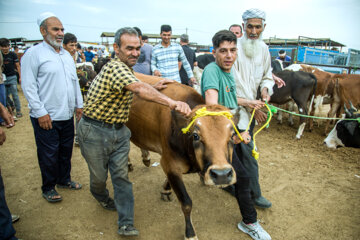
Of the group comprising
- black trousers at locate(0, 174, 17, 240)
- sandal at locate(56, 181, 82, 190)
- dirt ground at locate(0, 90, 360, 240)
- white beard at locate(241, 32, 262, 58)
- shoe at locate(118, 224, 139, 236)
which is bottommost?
dirt ground at locate(0, 90, 360, 240)

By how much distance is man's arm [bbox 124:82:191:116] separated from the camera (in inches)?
79.3

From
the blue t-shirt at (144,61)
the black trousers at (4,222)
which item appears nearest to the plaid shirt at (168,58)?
the blue t-shirt at (144,61)

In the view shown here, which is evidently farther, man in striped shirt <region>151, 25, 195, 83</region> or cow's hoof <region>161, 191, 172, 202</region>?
man in striped shirt <region>151, 25, 195, 83</region>

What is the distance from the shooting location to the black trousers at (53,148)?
311 cm

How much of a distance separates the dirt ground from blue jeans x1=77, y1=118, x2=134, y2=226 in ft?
1.61

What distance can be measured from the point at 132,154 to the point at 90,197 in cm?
173

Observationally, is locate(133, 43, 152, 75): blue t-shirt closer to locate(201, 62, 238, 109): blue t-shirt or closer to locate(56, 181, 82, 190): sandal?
locate(56, 181, 82, 190): sandal

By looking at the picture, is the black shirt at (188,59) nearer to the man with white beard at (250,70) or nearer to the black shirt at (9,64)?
the man with white beard at (250,70)

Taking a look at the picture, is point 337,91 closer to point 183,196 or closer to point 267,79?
point 267,79

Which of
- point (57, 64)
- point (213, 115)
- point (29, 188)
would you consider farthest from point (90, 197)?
point (213, 115)

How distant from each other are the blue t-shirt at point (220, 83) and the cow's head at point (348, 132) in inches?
93.3

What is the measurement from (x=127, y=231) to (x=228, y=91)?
2034 mm

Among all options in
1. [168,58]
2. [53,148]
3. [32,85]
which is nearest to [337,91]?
[168,58]

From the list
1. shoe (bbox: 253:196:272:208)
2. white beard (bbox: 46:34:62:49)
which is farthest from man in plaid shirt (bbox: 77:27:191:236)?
shoe (bbox: 253:196:272:208)
